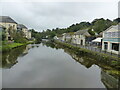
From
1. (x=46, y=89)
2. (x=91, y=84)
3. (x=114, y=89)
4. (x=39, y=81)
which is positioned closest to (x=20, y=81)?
(x=39, y=81)

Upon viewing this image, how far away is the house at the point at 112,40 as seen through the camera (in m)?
18.5

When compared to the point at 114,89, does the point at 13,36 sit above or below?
above

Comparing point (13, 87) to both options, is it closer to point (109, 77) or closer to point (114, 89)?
point (114, 89)

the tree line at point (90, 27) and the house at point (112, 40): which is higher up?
the tree line at point (90, 27)

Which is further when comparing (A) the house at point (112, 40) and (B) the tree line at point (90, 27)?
(B) the tree line at point (90, 27)

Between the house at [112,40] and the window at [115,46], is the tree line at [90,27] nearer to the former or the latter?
the house at [112,40]

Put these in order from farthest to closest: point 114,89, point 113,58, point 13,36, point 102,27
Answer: point 102,27 → point 13,36 → point 113,58 → point 114,89

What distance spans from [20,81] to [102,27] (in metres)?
47.9

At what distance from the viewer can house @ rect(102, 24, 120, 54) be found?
18.5 m

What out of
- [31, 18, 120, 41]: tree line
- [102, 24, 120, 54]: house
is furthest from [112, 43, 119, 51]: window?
[31, 18, 120, 41]: tree line

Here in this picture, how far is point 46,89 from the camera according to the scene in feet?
28.9

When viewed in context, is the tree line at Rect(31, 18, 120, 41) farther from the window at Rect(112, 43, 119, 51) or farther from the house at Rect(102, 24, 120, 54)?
the window at Rect(112, 43, 119, 51)

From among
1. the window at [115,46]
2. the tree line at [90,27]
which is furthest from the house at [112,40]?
the tree line at [90,27]

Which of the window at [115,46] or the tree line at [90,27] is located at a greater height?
the tree line at [90,27]
